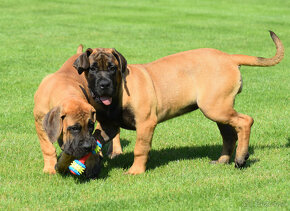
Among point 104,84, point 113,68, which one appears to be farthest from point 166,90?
point 104,84

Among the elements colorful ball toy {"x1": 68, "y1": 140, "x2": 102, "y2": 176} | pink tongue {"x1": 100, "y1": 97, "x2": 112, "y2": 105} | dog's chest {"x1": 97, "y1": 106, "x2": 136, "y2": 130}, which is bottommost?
colorful ball toy {"x1": 68, "y1": 140, "x2": 102, "y2": 176}

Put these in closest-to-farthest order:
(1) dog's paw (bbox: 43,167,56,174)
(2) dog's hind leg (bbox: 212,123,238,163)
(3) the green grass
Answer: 1. (3) the green grass
2. (1) dog's paw (bbox: 43,167,56,174)
3. (2) dog's hind leg (bbox: 212,123,238,163)

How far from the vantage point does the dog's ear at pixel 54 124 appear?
5826 mm

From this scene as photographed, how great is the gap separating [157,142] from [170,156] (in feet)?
2.39

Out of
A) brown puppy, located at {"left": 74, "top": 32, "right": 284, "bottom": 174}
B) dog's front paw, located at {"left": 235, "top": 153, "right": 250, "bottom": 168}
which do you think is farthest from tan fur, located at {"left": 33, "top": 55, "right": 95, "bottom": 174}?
dog's front paw, located at {"left": 235, "top": 153, "right": 250, "bottom": 168}

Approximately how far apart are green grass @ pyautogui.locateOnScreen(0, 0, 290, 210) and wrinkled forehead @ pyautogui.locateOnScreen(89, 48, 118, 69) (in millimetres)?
1448

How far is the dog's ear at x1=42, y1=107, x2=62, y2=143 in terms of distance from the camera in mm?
5826

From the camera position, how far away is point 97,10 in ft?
90.3

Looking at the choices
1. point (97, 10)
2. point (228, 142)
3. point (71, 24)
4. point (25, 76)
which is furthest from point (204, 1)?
point (228, 142)

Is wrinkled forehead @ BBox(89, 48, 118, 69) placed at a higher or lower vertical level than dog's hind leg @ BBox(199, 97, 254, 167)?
higher

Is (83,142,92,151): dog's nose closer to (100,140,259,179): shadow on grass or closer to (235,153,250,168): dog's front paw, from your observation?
(100,140,259,179): shadow on grass

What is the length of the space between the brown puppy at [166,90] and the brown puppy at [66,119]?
14.2 inches

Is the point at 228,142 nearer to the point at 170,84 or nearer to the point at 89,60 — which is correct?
the point at 170,84

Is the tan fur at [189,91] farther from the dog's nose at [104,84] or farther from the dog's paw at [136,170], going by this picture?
the dog's nose at [104,84]
